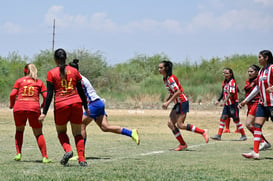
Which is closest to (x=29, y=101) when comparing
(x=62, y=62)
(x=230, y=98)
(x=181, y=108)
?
(x=62, y=62)

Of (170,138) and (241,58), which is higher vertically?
(241,58)

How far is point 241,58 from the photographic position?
2502 inches

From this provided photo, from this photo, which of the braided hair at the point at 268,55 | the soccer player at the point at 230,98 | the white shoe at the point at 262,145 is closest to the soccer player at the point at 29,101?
the braided hair at the point at 268,55

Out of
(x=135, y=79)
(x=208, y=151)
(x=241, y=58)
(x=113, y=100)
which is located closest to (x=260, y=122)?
(x=208, y=151)

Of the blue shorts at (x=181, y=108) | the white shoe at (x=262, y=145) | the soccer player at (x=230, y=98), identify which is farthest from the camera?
the soccer player at (x=230, y=98)

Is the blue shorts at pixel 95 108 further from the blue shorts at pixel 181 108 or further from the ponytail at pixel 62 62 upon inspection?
the blue shorts at pixel 181 108

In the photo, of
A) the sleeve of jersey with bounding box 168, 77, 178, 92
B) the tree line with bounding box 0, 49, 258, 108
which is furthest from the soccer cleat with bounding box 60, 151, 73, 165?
the tree line with bounding box 0, 49, 258, 108

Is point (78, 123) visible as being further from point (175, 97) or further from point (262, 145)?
point (262, 145)

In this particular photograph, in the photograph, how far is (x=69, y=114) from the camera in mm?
10906

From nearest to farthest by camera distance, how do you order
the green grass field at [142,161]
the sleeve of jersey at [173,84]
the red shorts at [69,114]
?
the green grass field at [142,161]
the red shorts at [69,114]
the sleeve of jersey at [173,84]

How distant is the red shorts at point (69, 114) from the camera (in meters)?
10.8

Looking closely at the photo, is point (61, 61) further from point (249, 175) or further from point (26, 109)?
point (249, 175)

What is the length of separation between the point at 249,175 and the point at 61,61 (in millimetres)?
3671

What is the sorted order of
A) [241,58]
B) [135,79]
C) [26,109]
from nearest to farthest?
[26,109] → [135,79] → [241,58]
